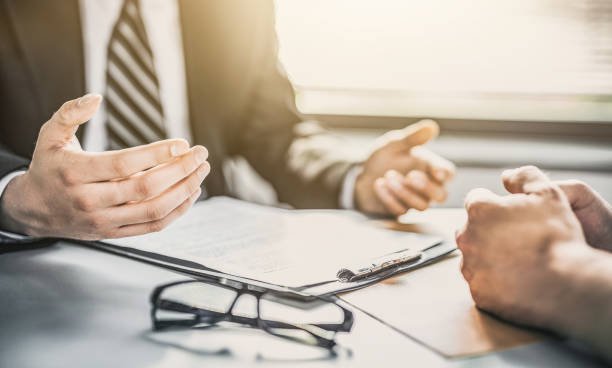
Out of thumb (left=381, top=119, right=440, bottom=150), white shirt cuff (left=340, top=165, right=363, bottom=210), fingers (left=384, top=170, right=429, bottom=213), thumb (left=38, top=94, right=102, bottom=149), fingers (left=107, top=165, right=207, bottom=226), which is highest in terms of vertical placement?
thumb (left=38, top=94, right=102, bottom=149)

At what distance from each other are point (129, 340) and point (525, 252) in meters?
0.34

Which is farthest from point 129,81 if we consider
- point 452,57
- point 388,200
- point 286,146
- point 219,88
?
point 452,57

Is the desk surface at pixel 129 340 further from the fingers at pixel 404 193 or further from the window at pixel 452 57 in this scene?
the window at pixel 452 57

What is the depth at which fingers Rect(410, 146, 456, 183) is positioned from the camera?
0.84 metres

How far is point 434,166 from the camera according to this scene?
0.85 m

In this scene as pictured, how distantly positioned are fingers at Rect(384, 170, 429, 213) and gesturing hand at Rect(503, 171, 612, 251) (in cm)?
31

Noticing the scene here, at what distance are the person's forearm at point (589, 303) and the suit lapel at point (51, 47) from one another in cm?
99

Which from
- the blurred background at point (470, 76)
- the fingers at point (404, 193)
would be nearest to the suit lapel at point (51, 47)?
the blurred background at point (470, 76)

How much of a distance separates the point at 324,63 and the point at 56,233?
3.50 feet

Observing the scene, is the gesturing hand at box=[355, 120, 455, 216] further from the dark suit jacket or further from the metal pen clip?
the metal pen clip

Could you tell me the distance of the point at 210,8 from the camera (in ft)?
4.22

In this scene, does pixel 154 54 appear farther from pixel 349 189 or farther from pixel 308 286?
pixel 308 286

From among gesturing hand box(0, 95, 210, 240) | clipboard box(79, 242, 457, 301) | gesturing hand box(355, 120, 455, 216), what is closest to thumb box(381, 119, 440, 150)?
gesturing hand box(355, 120, 455, 216)

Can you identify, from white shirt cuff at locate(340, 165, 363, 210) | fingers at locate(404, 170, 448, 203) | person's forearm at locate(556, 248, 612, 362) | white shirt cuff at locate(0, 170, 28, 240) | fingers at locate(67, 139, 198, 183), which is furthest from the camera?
white shirt cuff at locate(340, 165, 363, 210)
